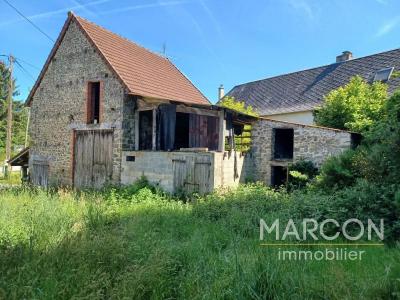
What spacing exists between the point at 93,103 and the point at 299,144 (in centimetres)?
875

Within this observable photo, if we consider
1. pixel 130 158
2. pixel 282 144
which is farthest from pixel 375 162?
pixel 130 158

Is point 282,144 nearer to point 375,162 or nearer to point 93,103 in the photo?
point 375,162

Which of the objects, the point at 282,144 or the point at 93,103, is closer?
the point at 93,103

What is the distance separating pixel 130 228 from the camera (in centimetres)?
632

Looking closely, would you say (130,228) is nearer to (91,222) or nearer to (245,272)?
(91,222)

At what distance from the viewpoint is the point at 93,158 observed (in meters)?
13.7

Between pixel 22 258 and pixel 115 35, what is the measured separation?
45.3 ft

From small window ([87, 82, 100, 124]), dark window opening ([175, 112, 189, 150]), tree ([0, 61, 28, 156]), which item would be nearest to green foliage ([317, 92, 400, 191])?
dark window opening ([175, 112, 189, 150])

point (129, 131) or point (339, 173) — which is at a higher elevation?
point (129, 131)

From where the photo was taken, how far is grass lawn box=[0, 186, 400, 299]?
369cm

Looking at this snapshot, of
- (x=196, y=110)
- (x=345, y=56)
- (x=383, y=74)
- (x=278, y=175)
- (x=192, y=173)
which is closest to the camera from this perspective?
(x=192, y=173)

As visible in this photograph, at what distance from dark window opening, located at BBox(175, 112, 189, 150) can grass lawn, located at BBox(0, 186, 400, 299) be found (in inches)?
331

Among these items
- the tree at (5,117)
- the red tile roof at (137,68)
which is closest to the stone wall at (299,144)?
the red tile roof at (137,68)

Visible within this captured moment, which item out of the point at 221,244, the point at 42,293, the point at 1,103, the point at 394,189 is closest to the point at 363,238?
the point at 394,189
